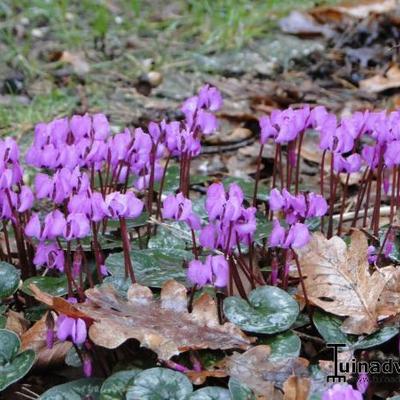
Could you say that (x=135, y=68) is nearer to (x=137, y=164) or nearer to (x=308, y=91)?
(x=308, y=91)

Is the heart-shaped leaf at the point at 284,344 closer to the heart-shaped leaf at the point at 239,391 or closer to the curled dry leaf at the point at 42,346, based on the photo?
the heart-shaped leaf at the point at 239,391

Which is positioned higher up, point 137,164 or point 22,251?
point 137,164

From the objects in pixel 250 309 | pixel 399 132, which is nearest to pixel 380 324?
pixel 250 309

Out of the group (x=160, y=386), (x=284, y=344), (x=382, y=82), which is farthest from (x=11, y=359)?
(x=382, y=82)

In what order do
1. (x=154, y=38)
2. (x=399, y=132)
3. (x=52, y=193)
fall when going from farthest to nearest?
(x=154, y=38)
(x=399, y=132)
(x=52, y=193)

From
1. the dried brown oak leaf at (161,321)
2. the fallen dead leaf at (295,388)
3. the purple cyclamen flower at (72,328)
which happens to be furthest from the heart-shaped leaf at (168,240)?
the fallen dead leaf at (295,388)

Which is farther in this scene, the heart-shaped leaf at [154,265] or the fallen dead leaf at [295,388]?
the heart-shaped leaf at [154,265]

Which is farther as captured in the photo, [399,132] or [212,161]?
[212,161]

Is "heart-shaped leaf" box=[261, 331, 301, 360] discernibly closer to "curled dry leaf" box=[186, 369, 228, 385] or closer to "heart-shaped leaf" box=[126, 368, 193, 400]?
"curled dry leaf" box=[186, 369, 228, 385]
